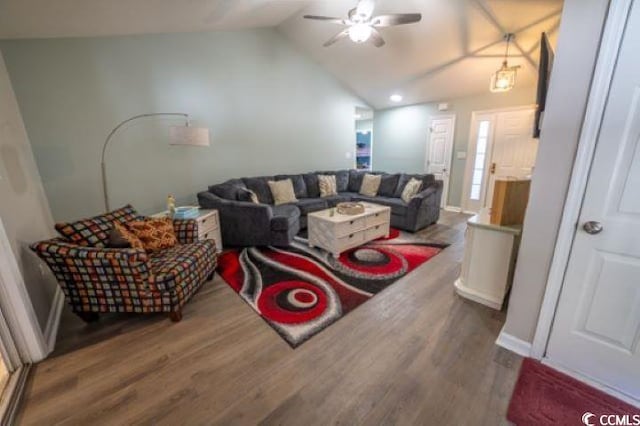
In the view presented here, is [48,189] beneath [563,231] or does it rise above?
above

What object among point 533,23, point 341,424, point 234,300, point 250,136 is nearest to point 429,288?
point 341,424

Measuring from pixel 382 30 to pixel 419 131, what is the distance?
251cm

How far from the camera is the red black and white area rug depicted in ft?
6.52

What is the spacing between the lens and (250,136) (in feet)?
14.0

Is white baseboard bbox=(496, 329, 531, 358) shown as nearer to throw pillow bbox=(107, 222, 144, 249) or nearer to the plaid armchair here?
the plaid armchair

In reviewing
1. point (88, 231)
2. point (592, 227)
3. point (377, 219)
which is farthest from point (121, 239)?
Result: point (592, 227)

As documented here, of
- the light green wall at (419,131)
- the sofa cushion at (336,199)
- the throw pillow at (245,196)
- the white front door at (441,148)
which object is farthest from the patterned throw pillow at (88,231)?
the light green wall at (419,131)

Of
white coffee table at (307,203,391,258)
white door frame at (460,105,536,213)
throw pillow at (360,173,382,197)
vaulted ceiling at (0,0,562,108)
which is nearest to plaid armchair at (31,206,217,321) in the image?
white coffee table at (307,203,391,258)

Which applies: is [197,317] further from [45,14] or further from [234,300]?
[45,14]

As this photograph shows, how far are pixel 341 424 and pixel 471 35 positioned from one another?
430 centimetres

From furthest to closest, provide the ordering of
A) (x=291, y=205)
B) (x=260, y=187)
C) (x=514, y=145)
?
(x=514, y=145), (x=260, y=187), (x=291, y=205)

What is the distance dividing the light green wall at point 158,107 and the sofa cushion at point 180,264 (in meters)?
1.56

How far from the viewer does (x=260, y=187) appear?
164 inches

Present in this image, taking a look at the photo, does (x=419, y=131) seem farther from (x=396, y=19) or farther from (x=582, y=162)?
(x=582, y=162)
